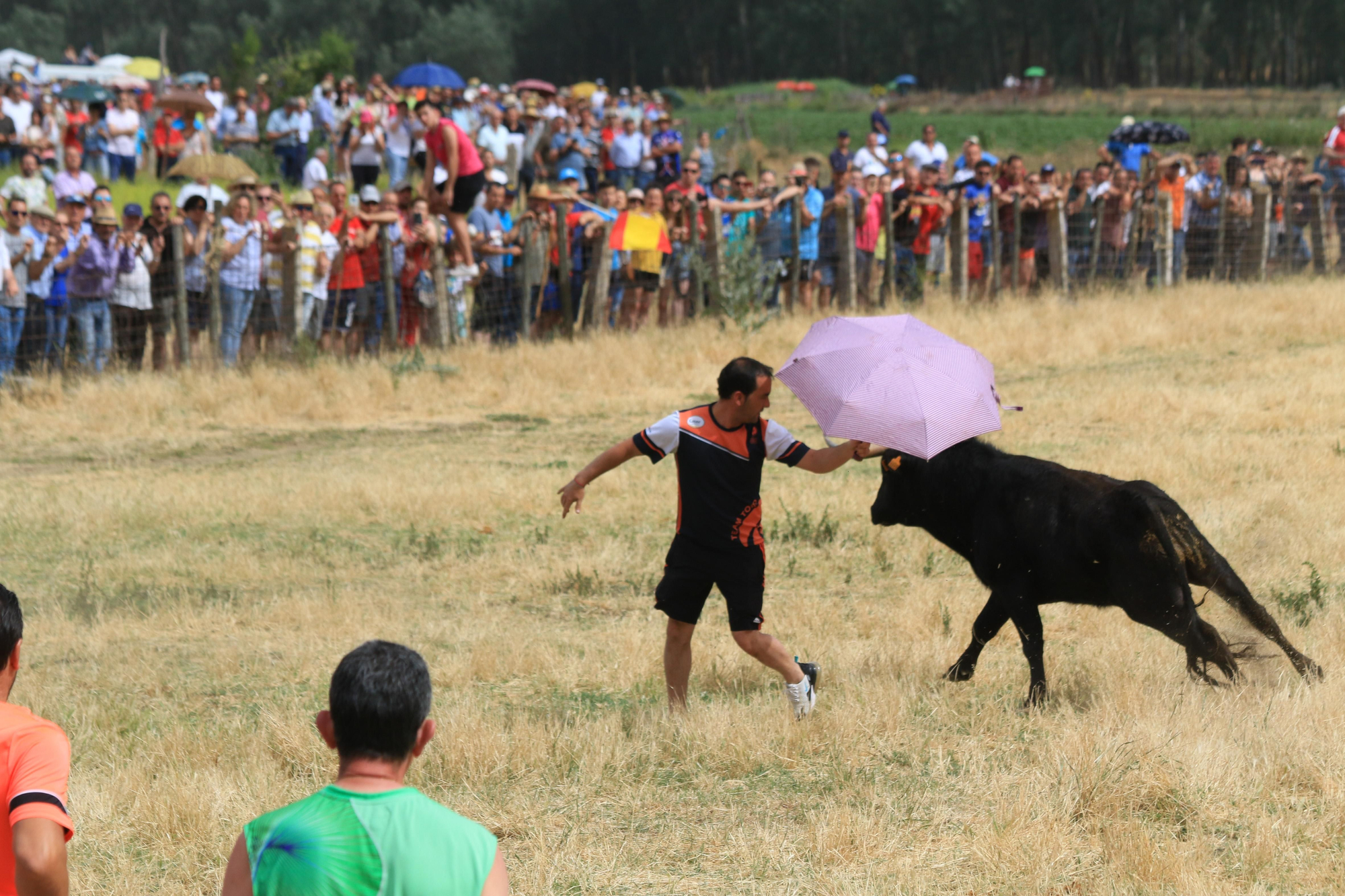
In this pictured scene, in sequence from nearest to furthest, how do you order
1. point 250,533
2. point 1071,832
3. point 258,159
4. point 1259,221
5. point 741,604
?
point 1071,832 → point 741,604 → point 250,533 → point 1259,221 → point 258,159

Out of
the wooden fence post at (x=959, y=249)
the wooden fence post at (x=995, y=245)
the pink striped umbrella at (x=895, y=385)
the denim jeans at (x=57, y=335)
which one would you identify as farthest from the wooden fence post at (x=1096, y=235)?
the pink striped umbrella at (x=895, y=385)

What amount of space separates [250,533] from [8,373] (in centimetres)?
491

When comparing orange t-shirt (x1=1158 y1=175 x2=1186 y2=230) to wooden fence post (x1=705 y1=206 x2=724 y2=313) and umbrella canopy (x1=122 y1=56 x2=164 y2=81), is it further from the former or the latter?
umbrella canopy (x1=122 y1=56 x2=164 y2=81)

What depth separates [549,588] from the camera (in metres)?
8.22

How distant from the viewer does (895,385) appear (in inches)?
208

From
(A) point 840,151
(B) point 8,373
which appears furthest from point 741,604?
(A) point 840,151

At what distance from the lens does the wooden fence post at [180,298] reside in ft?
44.0

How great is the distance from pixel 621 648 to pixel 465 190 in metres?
7.88

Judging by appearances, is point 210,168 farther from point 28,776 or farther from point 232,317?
point 28,776

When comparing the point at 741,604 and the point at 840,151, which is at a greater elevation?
the point at 840,151

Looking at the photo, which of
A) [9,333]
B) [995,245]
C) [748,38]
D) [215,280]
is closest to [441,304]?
[215,280]

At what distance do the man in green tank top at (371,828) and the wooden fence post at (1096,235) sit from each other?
17740 millimetres

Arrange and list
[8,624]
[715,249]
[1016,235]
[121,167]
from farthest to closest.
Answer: [121,167] → [1016,235] → [715,249] → [8,624]

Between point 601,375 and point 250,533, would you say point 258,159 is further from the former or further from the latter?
point 250,533
